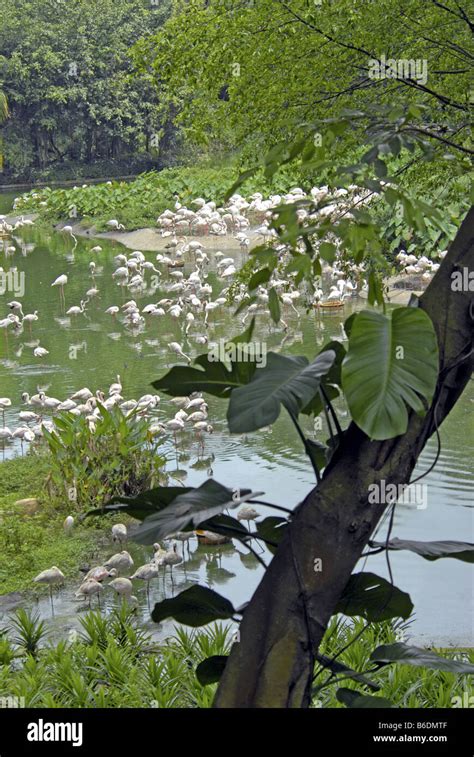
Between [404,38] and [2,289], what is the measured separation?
10.9 meters

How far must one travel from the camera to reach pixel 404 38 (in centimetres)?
670

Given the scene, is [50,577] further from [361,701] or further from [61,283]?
[61,283]

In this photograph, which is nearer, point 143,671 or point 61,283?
point 143,671

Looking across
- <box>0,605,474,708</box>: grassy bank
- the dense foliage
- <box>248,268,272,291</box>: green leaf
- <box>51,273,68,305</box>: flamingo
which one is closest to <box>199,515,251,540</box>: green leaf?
<box>248,268,272,291</box>: green leaf

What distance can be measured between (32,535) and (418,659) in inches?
184

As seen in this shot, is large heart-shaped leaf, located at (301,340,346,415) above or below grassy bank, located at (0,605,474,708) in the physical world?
above

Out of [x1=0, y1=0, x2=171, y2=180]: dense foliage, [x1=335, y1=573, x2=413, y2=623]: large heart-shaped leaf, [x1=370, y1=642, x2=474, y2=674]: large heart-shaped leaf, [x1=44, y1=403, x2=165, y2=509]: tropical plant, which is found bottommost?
[x1=44, y1=403, x2=165, y2=509]: tropical plant

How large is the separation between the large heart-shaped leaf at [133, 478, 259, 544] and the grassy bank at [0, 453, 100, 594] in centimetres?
408

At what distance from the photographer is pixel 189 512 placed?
2.41 meters

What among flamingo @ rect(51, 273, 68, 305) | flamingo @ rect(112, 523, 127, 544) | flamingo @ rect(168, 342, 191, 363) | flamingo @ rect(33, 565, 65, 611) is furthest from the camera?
flamingo @ rect(51, 273, 68, 305)

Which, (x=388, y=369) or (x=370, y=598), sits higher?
(x=388, y=369)

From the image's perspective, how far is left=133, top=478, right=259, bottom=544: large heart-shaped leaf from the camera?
2344mm

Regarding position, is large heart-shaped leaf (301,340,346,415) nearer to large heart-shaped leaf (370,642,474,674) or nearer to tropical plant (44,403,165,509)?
large heart-shaped leaf (370,642,474,674)

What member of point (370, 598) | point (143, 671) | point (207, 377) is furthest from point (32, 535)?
point (207, 377)
